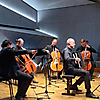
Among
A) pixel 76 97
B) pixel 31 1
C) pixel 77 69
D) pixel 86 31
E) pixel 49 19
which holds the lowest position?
pixel 76 97

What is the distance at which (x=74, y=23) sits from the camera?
26.1ft

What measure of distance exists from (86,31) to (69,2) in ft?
5.35

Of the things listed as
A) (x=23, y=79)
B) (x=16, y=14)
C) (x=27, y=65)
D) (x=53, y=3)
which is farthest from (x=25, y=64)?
(x=53, y=3)

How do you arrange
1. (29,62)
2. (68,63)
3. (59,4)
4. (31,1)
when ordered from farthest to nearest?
1. (59,4)
2. (31,1)
3. (29,62)
4. (68,63)

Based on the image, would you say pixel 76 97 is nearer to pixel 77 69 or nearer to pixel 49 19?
pixel 77 69

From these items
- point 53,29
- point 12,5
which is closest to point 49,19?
point 53,29

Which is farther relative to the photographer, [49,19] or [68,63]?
[49,19]

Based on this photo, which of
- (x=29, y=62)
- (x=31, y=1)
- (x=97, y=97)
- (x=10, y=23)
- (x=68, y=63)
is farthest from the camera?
(x=31, y=1)

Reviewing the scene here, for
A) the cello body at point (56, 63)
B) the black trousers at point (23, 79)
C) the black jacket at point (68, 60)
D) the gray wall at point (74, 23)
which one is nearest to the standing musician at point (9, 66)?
the black trousers at point (23, 79)

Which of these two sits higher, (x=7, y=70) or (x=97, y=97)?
(x=7, y=70)

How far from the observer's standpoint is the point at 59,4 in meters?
7.69

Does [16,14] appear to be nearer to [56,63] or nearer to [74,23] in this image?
[56,63]

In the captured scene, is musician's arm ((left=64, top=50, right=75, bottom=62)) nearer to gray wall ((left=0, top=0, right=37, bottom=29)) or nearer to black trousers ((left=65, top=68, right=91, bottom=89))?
black trousers ((left=65, top=68, right=91, bottom=89))

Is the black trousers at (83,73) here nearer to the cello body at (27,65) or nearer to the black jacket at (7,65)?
the cello body at (27,65)
